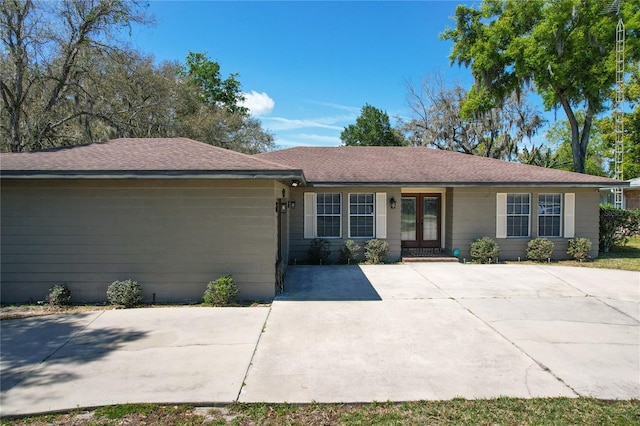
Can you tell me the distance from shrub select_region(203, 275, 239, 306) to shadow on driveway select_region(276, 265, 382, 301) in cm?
100

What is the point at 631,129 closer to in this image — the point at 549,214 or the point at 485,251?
the point at 549,214

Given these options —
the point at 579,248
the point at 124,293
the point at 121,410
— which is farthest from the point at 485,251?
the point at 121,410

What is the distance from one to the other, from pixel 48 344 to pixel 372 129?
31.6 m

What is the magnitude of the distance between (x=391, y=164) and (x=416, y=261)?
11.9 feet

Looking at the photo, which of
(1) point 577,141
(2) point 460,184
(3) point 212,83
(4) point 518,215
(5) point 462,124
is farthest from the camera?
(3) point 212,83

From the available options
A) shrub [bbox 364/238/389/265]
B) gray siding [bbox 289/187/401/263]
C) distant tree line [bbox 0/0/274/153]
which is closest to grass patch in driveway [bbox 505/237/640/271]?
gray siding [bbox 289/187/401/263]

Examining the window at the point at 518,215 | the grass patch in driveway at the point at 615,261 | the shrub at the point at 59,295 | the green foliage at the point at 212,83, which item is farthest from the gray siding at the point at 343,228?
the green foliage at the point at 212,83

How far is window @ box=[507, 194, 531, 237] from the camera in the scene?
11.6 meters

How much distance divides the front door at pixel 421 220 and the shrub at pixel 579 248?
4.04m

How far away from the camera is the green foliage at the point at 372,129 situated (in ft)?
109

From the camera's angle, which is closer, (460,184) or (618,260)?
(460,184)

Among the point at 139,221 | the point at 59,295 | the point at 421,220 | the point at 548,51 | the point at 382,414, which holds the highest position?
the point at 548,51

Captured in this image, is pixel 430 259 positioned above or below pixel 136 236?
below

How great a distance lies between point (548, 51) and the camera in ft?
65.9
